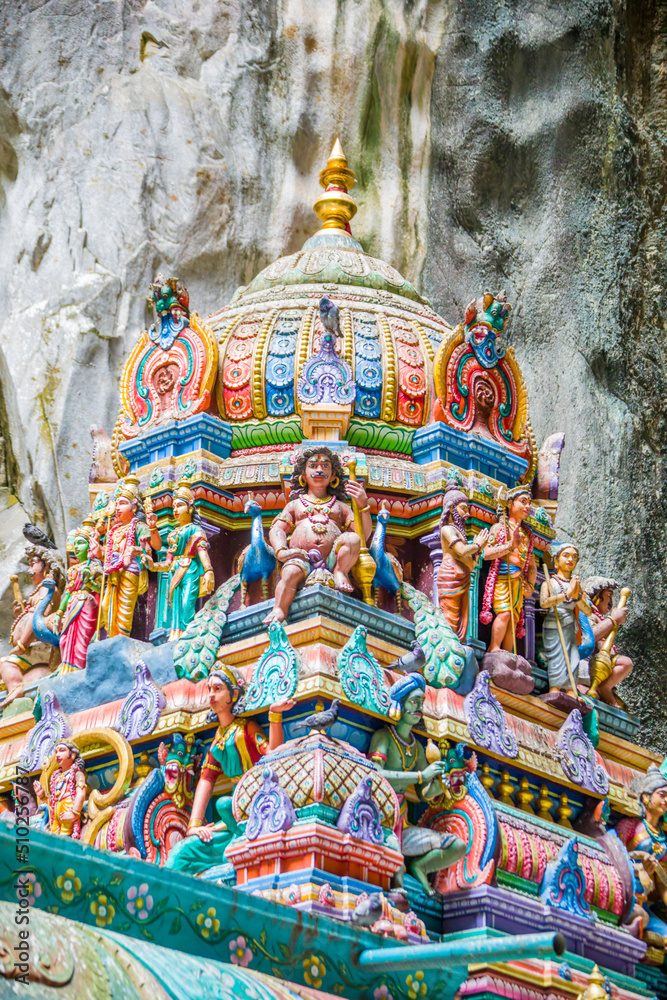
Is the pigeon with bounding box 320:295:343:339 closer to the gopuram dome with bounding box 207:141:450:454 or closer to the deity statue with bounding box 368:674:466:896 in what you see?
the gopuram dome with bounding box 207:141:450:454

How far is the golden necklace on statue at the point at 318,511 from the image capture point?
1398cm

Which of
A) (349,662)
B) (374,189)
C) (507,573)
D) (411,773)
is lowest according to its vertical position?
(411,773)

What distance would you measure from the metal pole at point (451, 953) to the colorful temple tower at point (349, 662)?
0.02 metres

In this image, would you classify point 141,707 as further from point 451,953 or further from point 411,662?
point 451,953

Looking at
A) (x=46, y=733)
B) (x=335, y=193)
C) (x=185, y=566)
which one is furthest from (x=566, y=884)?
(x=335, y=193)

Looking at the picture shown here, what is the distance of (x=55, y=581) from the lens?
1670 cm

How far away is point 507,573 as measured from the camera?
15.2 metres

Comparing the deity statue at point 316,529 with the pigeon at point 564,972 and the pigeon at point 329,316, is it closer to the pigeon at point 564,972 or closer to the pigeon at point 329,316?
the pigeon at point 329,316

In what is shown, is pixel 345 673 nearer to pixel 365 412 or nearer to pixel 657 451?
pixel 365 412

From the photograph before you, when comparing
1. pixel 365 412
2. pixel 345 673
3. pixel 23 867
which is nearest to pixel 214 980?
pixel 23 867

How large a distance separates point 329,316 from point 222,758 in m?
4.98

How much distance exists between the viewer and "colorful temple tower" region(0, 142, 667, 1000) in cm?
1177

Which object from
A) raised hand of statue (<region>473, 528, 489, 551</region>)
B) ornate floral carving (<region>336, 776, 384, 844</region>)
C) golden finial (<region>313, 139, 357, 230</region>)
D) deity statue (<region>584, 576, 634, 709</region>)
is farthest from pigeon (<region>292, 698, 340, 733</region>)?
golden finial (<region>313, 139, 357, 230</region>)

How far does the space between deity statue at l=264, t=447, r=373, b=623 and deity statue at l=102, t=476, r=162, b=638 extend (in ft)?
5.64
